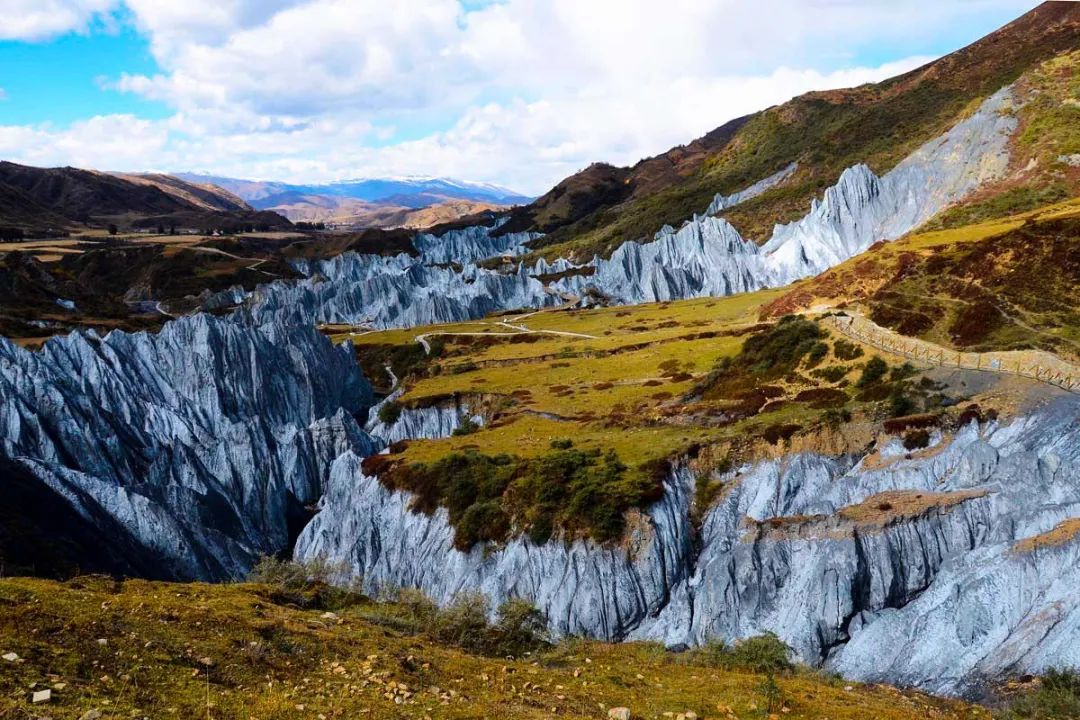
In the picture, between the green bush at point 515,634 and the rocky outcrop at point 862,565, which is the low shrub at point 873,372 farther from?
the green bush at point 515,634

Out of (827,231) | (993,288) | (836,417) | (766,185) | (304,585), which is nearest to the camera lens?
(304,585)

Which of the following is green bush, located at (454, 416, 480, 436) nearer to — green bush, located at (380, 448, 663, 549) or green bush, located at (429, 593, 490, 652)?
green bush, located at (380, 448, 663, 549)

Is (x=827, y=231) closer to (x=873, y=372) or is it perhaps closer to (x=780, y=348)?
(x=780, y=348)

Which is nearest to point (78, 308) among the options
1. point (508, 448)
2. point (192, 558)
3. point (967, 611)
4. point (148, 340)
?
point (148, 340)

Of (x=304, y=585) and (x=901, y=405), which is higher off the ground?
(x=901, y=405)

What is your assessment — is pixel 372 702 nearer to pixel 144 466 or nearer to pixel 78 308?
pixel 144 466

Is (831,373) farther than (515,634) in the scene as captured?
Yes

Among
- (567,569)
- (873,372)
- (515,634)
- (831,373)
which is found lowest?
(567,569)

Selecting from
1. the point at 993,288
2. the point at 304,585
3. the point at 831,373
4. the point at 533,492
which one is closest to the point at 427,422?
the point at 533,492

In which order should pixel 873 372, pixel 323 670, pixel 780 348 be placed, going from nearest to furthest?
pixel 323 670, pixel 873 372, pixel 780 348
